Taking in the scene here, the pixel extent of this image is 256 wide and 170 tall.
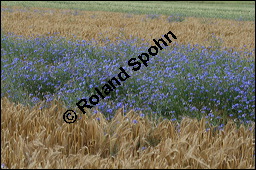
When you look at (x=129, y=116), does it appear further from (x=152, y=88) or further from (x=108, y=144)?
(x=152, y=88)

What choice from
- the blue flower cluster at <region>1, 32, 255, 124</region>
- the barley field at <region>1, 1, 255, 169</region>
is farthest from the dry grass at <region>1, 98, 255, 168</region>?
the blue flower cluster at <region>1, 32, 255, 124</region>

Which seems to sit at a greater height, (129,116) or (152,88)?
(152,88)

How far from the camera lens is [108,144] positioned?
2.77 meters

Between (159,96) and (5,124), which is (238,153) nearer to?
(159,96)

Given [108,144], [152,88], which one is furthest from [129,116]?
[152,88]

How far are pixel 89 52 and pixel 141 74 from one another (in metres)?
1.79

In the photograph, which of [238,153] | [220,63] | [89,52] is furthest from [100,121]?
[89,52]

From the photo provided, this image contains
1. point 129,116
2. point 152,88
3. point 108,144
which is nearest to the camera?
point 108,144

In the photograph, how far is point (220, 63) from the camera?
16.9 ft

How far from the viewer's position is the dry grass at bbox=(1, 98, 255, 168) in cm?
229

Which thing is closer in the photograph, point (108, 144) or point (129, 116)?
point (108, 144)

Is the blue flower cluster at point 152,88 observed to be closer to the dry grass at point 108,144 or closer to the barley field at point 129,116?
the barley field at point 129,116

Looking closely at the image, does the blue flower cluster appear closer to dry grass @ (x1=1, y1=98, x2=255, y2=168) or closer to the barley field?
the barley field

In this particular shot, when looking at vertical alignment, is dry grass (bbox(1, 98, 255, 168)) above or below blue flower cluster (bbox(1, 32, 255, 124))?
below
